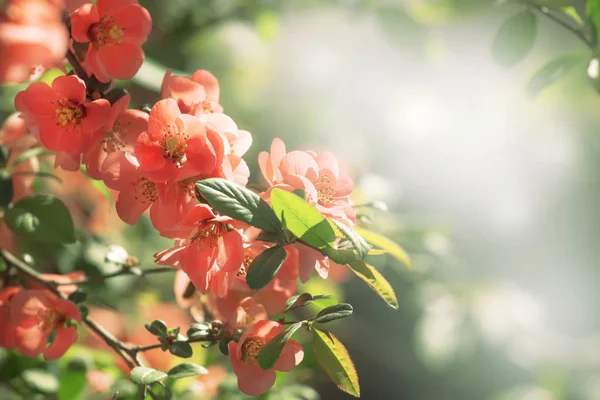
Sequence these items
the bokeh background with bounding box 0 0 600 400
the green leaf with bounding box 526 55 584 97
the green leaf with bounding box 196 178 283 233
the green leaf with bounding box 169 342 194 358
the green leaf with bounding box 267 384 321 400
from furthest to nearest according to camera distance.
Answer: the bokeh background with bounding box 0 0 600 400
the green leaf with bounding box 267 384 321 400
the green leaf with bounding box 526 55 584 97
the green leaf with bounding box 169 342 194 358
the green leaf with bounding box 196 178 283 233

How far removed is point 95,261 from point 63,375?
160 millimetres

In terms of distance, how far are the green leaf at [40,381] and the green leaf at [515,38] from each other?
0.66 metres

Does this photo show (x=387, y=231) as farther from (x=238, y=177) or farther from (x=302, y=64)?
→ (x=302, y=64)

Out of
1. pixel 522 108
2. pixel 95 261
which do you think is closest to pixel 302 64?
pixel 522 108

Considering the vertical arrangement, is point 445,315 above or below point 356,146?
below

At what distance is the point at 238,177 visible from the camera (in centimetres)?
55

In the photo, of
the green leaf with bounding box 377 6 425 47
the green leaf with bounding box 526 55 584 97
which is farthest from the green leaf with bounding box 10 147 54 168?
the green leaf with bounding box 526 55 584 97

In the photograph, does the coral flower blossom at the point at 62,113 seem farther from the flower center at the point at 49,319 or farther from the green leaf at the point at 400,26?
the green leaf at the point at 400,26

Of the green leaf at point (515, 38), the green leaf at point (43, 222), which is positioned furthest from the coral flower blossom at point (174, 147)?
the green leaf at point (515, 38)

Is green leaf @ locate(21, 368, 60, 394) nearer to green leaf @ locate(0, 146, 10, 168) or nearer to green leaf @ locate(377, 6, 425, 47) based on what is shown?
green leaf @ locate(0, 146, 10, 168)

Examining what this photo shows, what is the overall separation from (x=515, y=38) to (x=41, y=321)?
57 centimetres

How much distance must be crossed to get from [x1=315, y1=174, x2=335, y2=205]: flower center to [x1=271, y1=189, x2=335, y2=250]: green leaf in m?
0.06

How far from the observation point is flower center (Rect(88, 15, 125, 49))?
22.6 inches

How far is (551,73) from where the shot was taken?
27.1 inches
